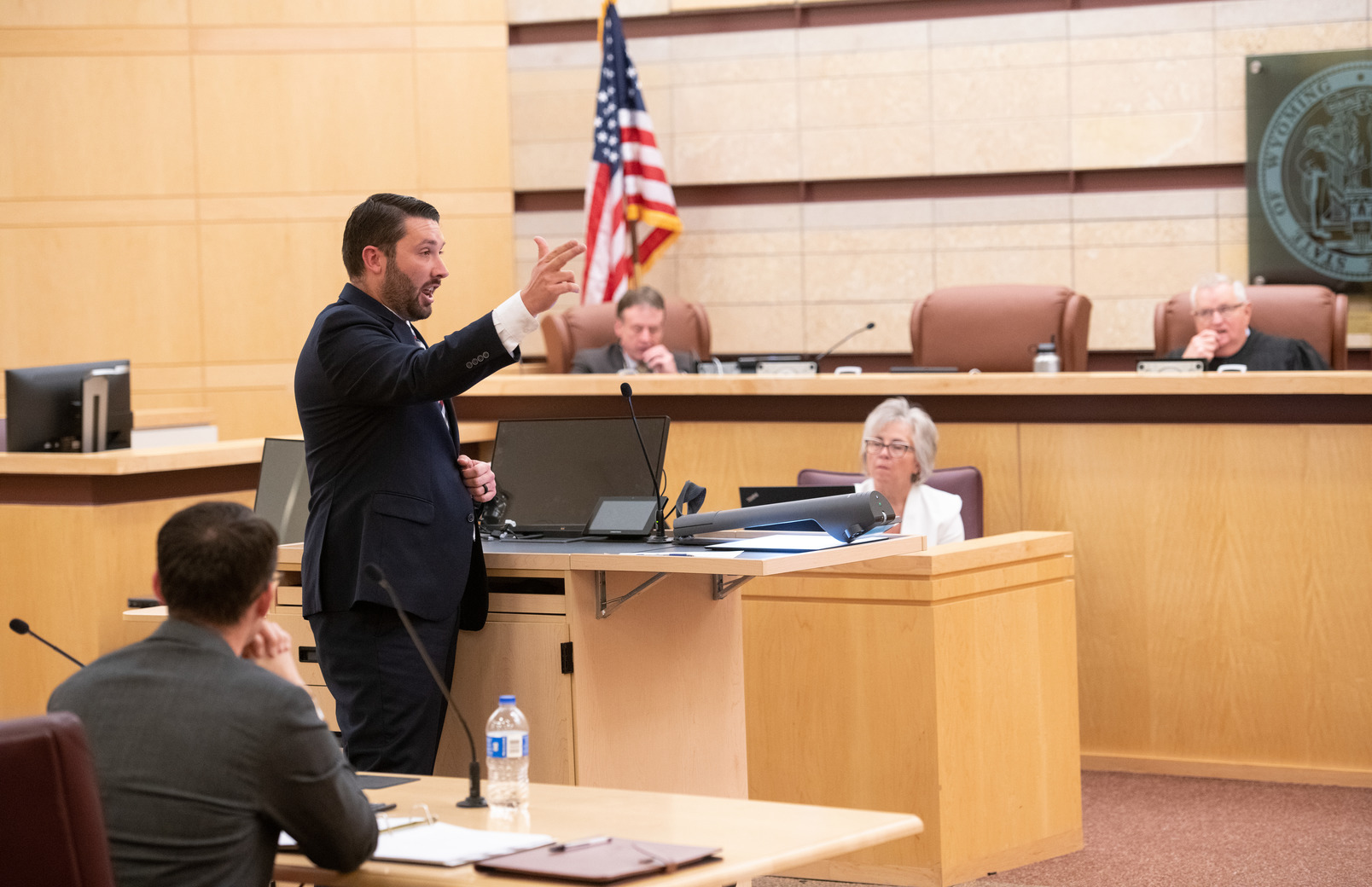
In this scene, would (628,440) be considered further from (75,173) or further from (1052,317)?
(75,173)

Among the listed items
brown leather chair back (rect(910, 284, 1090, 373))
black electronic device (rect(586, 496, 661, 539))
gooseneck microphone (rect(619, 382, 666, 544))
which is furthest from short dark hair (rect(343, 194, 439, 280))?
brown leather chair back (rect(910, 284, 1090, 373))

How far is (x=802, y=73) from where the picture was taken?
27.4ft

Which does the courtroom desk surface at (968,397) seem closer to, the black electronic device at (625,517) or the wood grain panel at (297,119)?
the black electronic device at (625,517)

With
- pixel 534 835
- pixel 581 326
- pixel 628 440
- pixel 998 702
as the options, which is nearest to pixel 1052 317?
pixel 581 326

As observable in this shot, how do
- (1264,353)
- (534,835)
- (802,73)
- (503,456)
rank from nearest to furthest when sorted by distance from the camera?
1. (534,835)
2. (503,456)
3. (1264,353)
4. (802,73)

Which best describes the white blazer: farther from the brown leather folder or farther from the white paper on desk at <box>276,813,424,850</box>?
the brown leather folder

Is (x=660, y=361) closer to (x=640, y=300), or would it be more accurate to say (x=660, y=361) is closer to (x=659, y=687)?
(x=640, y=300)

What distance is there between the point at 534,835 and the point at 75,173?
7365 millimetres

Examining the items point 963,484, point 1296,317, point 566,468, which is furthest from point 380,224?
point 1296,317

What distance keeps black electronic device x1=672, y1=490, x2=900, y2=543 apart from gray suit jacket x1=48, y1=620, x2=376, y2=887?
4.06 ft

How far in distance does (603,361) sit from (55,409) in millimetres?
2434

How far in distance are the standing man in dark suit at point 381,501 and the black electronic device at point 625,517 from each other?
328mm

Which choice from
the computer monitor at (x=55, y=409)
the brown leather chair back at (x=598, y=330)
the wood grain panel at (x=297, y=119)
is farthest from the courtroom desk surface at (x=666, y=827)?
Result: the wood grain panel at (x=297, y=119)

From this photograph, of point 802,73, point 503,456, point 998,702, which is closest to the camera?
point 503,456
